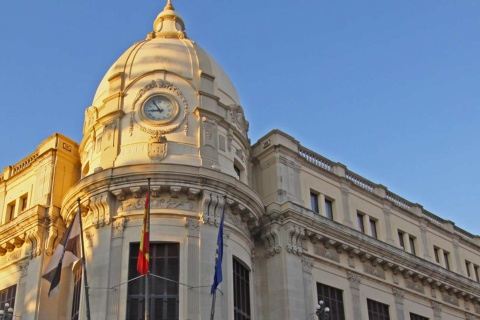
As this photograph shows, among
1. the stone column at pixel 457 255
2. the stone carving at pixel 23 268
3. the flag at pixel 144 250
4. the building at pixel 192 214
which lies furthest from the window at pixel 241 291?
the stone column at pixel 457 255

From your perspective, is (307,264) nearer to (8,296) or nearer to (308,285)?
(308,285)

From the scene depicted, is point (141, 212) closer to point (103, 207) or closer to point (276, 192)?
point (103, 207)

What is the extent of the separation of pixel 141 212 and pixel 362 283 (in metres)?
14.5

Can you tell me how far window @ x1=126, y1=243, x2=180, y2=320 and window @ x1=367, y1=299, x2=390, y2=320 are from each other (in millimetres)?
13579

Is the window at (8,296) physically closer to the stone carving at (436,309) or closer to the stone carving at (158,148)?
the stone carving at (158,148)

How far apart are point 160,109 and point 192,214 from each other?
6.47 m

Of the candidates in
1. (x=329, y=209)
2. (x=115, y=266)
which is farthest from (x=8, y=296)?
(x=329, y=209)

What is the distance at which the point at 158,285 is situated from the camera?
3469 centimetres

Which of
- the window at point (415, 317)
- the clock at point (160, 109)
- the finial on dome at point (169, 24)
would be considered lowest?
the window at point (415, 317)

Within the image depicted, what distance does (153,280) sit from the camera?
34781 millimetres

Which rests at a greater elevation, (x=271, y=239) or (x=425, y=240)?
(x=425, y=240)

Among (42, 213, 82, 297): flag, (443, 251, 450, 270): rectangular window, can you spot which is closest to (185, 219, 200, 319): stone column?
(42, 213, 82, 297): flag

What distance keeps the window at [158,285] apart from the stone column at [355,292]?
1178 cm

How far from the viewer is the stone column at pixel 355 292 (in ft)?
137
